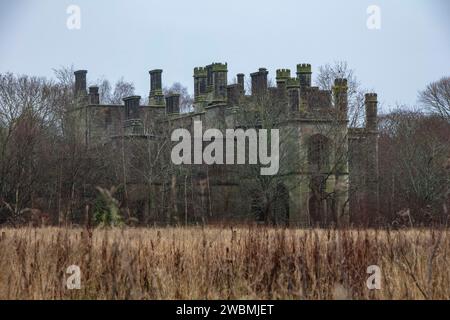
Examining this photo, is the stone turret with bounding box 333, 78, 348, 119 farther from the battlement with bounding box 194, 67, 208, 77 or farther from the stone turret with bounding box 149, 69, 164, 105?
the stone turret with bounding box 149, 69, 164, 105

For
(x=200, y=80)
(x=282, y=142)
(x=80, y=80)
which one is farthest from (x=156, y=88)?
(x=282, y=142)

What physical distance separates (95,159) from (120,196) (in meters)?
4.42

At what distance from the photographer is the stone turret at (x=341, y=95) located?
51.2 m

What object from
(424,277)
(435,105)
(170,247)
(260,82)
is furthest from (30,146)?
(435,105)

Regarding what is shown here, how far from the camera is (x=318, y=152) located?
50812mm

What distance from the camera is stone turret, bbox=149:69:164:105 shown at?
61.2 metres

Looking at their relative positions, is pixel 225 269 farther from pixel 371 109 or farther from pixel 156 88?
pixel 156 88

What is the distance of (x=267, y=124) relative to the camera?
49469 millimetres

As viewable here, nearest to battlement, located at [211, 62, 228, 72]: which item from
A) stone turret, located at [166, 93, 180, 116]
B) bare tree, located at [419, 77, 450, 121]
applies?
stone turret, located at [166, 93, 180, 116]

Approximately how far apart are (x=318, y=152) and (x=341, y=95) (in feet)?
10.6

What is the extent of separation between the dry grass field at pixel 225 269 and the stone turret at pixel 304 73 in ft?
133
